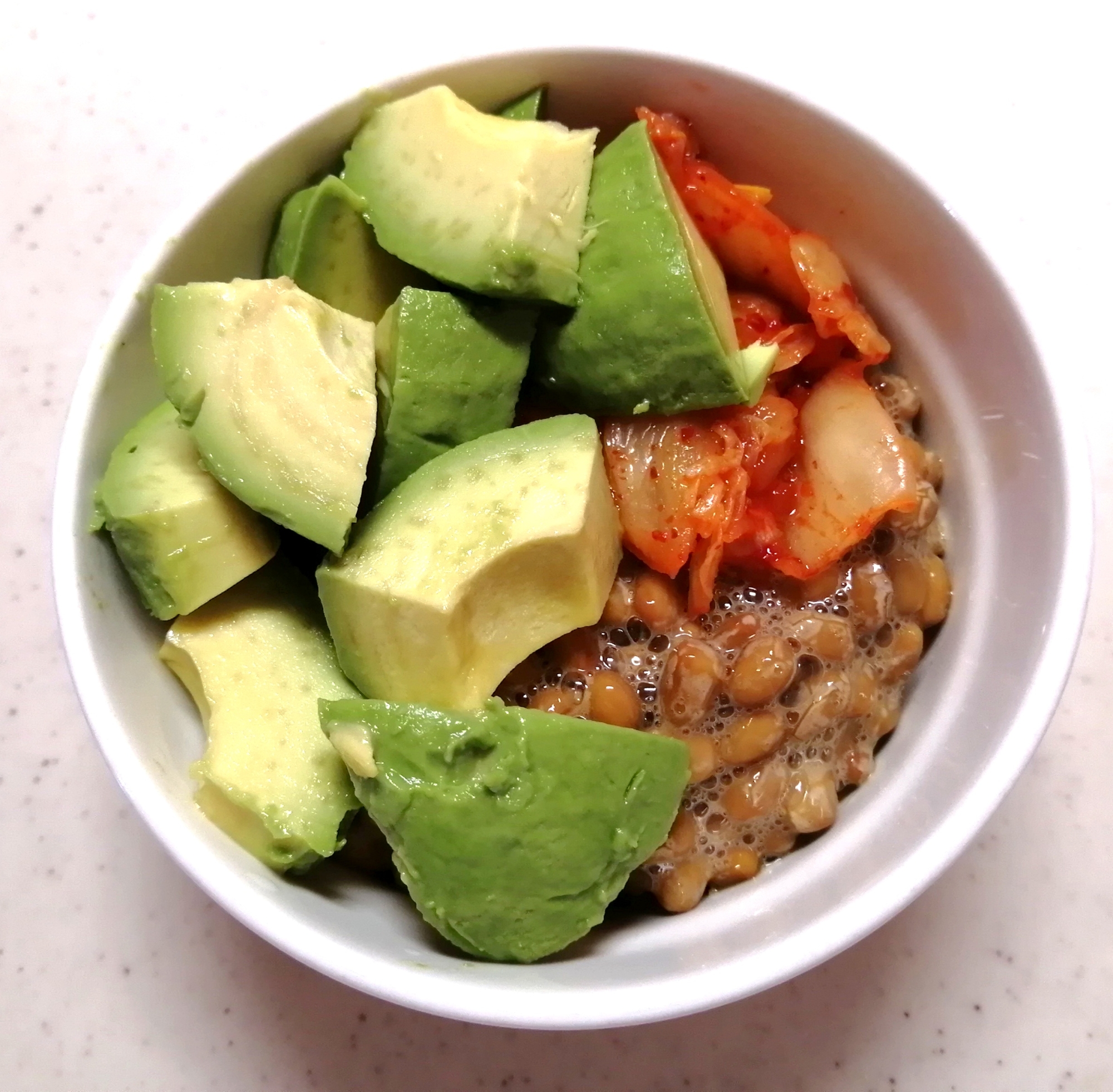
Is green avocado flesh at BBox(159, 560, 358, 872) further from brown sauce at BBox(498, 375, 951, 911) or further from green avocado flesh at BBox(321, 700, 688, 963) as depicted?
brown sauce at BBox(498, 375, 951, 911)

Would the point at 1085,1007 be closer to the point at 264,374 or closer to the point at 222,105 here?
the point at 264,374

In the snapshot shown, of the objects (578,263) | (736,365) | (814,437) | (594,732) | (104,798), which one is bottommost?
(104,798)

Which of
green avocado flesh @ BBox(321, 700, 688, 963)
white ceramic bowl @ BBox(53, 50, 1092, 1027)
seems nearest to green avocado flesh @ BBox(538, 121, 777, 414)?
white ceramic bowl @ BBox(53, 50, 1092, 1027)

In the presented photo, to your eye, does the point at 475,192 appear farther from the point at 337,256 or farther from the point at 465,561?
the point at 465,561

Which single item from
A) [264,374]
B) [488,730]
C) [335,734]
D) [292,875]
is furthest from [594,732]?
[264,374]

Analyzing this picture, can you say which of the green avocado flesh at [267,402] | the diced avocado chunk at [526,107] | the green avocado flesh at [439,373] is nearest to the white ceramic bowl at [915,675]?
the diced avocado chunk at [526,107]

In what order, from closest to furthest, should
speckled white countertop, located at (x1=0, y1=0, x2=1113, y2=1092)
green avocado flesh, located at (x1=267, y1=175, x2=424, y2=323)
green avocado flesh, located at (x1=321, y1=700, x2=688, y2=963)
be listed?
green avocado flesh, located at (x1=321, y1=700, x2=688, y2=963) → green avocado flesh, located at (x1=267, y1=175, x2=424, y2=323) → speckled white countertop, located at (x1=0, y1=0, x2=1113, y2=1092)

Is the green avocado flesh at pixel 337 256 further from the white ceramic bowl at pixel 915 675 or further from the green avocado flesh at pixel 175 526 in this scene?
the green avocado flesh at pixel 175 526
